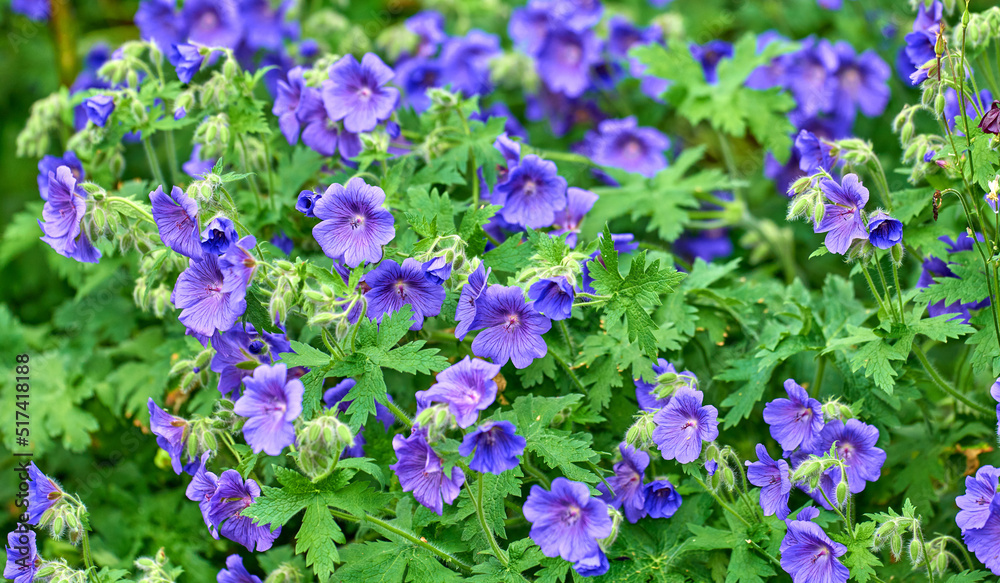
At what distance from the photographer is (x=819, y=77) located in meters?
3.06

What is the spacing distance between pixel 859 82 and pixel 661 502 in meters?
2.05

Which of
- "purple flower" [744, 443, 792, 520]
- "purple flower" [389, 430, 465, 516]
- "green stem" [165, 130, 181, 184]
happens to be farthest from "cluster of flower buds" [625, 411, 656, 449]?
"green stem" [165, 130, 181, 184]

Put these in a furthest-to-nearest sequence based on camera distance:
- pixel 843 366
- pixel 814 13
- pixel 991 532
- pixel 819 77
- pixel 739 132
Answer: pixel 814 13 < pixel 819 77 < pixel 739 132 < pixel 843 366 < pixel 991 532

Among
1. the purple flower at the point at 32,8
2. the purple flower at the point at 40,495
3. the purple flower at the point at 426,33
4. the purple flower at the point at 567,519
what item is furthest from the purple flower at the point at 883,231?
the purple flower at the point at 32,8

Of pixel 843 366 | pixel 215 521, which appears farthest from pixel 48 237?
pixel 843 366

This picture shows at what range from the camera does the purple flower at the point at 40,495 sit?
176 cm

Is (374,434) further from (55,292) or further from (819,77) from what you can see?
(819,77)

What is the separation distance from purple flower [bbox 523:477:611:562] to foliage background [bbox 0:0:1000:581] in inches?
17.2

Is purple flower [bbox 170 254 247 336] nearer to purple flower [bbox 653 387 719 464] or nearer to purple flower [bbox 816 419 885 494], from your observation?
purple flower [bbox 653 387 719 464]

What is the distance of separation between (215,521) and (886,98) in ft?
9.04

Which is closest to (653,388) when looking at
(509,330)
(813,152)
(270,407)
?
(509,330)

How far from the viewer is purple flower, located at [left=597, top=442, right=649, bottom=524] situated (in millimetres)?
1836

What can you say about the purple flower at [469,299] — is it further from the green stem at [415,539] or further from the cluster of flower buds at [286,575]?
the cluster of flower buds at [286,575]

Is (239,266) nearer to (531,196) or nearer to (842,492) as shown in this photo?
(531,196)
